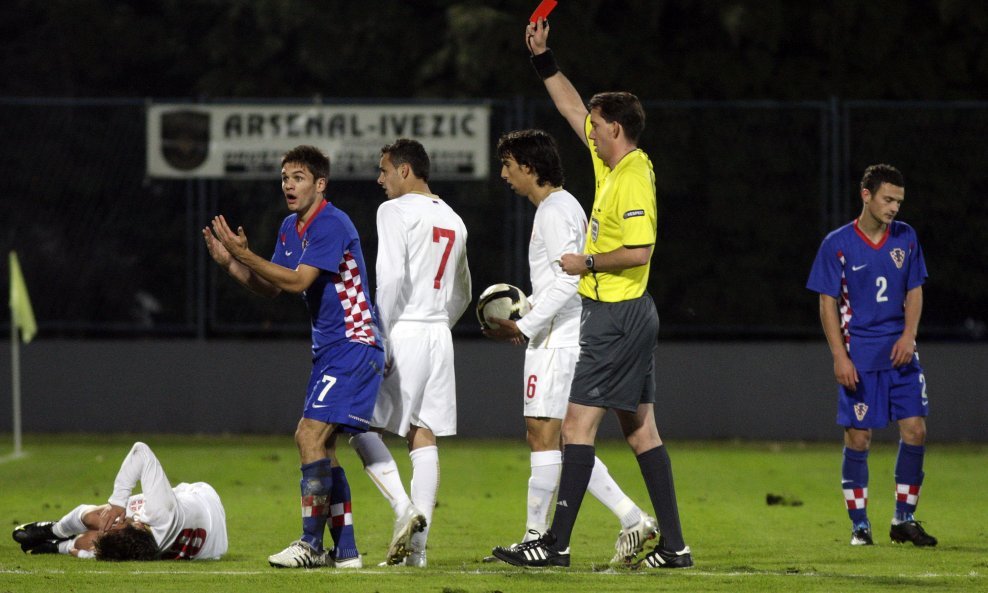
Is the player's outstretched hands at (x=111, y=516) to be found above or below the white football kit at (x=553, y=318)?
below

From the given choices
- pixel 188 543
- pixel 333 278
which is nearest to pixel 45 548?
pixel 188 543

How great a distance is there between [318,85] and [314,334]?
14400mm

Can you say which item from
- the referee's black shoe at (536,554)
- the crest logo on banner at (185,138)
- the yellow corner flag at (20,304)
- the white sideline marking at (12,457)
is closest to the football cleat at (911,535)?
the referee's black shoe at (536,554)

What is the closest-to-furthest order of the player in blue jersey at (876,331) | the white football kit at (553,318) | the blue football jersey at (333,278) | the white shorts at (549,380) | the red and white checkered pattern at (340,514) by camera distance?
the blue football jersey at (333,278) → the red and white checkered pattern at (340,514) → the white football kit at (553,318) → the white shorts at (549,380) → the player in blue jersey at (876,331)

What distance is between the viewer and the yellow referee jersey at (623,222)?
7703mm

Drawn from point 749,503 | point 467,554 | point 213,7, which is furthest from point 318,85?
point 467,554

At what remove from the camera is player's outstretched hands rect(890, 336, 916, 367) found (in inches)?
374

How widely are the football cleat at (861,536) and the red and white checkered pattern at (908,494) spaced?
0.29 metres

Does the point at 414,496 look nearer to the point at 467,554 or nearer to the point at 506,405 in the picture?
the point at 467,554

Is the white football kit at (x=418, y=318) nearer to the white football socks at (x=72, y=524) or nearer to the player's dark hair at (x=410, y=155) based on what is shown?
the player's dark hair at (x=410, y=155)

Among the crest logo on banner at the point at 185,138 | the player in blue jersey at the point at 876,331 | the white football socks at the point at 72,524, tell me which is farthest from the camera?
the crest logo on banner at the point at 185,138

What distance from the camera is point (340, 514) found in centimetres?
815

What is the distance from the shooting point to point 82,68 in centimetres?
2447

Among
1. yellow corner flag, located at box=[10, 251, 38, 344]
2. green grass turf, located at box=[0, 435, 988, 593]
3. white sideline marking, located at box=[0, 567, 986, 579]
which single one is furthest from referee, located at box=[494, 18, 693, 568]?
yellow corner flag, located at box=[10, 251, 38, 344]
